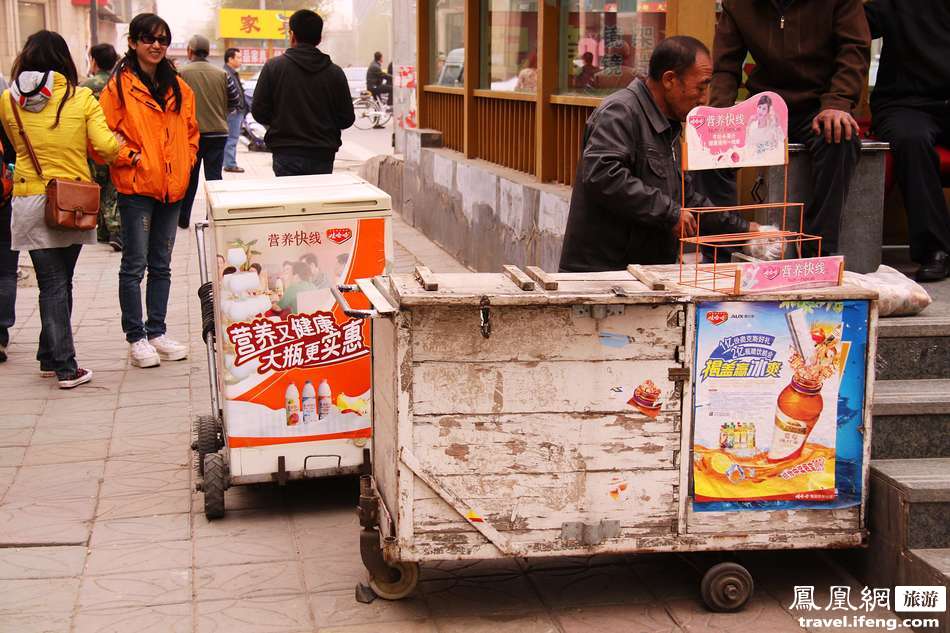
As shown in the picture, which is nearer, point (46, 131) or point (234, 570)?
point (234, 570)

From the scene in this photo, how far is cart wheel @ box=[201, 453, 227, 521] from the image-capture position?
4.80 m

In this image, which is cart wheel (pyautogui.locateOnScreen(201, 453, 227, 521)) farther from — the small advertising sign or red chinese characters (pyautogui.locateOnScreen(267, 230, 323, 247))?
the small advertising sign

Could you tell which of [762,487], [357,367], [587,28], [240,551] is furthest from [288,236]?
[587,28]

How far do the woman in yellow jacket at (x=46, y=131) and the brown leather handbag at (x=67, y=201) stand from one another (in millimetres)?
26

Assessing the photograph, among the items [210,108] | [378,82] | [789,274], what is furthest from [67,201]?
[378,82]

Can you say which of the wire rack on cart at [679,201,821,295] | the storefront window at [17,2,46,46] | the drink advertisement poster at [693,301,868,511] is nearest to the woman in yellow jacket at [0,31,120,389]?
the wire rack on cart at [679,201,821,295]

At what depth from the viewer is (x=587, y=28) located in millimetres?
7992

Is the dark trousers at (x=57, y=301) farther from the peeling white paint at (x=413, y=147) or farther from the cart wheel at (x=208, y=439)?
the peeling white paint at (x=413, y=147)

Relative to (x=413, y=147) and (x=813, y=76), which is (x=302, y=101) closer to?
(x=813, y=76)

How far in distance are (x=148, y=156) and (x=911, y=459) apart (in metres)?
4.45

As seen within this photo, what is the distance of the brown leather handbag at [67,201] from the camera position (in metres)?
6.46

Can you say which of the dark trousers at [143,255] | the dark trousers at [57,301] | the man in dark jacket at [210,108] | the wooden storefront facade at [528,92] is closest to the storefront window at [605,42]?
the wooden storefront facade at [528,92]

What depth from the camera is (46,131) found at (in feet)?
21.3

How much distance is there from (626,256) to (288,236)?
4.40 feet
